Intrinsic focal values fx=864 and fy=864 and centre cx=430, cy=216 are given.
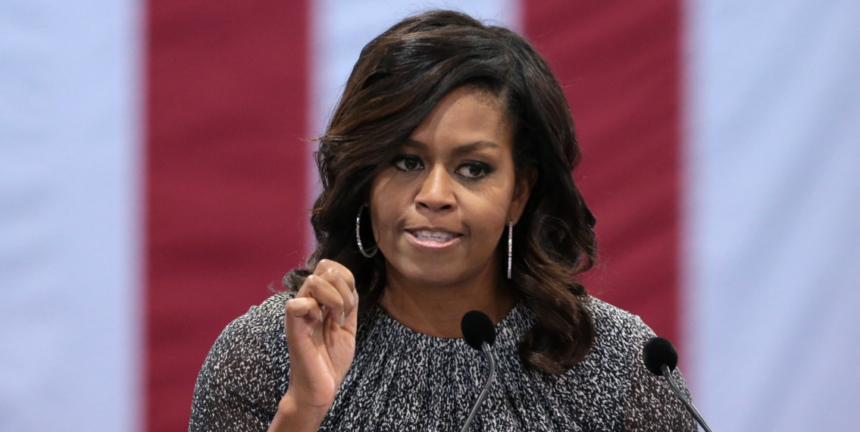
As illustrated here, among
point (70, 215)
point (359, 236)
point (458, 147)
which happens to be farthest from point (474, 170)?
point (70, 215)

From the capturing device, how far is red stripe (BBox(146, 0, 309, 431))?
1.97m

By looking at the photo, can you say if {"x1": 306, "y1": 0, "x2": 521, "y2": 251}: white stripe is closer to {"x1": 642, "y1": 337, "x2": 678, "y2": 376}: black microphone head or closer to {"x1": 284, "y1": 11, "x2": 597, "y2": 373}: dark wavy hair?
{"x1": 284, "y1": 11, "x2": 597, "y2": 373}: dark wavy hair

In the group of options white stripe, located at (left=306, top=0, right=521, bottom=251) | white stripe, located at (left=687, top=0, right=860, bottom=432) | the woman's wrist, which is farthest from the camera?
white stripe, located at (left=687, top=0, right=860, bottom=432)

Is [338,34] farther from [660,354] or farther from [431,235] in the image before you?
[660,354]

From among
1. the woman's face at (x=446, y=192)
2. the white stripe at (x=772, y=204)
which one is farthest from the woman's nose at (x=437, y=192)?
the white stripe at (x=772, y=204)

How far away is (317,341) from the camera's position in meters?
1.15

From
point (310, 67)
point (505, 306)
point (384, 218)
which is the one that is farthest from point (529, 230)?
point (310, 67)

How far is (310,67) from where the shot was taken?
2.04 meters

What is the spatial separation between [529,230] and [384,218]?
0.30m

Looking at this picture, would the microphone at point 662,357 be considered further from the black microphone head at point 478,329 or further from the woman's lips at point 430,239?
the woman's lips at point 430,239

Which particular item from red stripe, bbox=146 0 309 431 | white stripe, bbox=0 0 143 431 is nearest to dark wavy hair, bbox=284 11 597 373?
red stripe, bbox=146 0 309 431

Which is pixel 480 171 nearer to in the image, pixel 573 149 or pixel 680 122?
pixel 573 149

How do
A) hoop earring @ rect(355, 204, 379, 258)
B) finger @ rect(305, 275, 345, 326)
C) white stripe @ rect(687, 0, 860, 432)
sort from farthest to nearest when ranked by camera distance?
white stripe @ rect(687, 0, 860, 432), hoop earring @ rect(355, 204, 379, 258), finger @ rect(305, 275, 345, 326)

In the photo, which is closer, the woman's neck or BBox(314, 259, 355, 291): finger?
BBox(314, 259, 355, 291): finger
